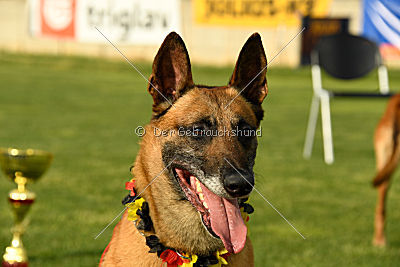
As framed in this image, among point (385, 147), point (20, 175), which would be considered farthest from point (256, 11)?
point (20, 175)

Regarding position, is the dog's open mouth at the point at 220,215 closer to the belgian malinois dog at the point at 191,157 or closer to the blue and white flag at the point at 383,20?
the belgian malinois dog at the point at 191,157

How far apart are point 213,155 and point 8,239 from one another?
9.19 ft

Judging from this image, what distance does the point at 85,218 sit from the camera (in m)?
5.83

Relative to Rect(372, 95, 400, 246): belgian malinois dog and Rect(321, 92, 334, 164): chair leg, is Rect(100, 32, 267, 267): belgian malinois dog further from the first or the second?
Rect(321, 92, 334, 164): chair leg

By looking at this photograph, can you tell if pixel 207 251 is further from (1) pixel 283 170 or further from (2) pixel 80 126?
(2) pixel 80 126

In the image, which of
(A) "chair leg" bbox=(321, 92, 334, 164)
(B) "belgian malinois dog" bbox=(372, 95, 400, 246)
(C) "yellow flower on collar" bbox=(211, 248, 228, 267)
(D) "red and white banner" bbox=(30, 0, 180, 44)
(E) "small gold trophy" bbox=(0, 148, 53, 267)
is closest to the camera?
(C) "yellow flower on collar" bbox=(211, 248, 228, 267)

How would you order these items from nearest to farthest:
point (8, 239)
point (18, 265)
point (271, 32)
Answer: point (18, 265), point (8, 239), point (271, 32)

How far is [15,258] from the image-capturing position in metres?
3.45

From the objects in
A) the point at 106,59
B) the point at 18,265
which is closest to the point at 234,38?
the point at 106,59

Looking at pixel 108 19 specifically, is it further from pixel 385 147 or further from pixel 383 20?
pixel 385 147

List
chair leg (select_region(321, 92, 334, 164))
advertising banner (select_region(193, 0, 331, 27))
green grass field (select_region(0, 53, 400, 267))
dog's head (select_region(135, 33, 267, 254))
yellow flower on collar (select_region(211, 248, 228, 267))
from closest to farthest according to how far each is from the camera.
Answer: dog's head (select_region(135, 33, 267, 254)) < yellow flower on collar (select_region(211, 248, 228, 267)) < green grass field (select_region(0, 53, 400, 267)) < chair leg (select_region(321, 92, 334, 164)) < advertising banner (select_region(193, 0, 331, 27))

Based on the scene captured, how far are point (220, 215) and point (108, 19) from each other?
16.6m

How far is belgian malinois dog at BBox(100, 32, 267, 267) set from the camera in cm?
293

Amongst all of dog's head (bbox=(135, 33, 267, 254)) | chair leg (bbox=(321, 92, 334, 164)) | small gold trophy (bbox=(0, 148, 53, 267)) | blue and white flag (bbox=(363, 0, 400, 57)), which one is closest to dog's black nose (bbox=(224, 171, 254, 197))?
dog's head (bbox=(135, 33, 267, 254))
